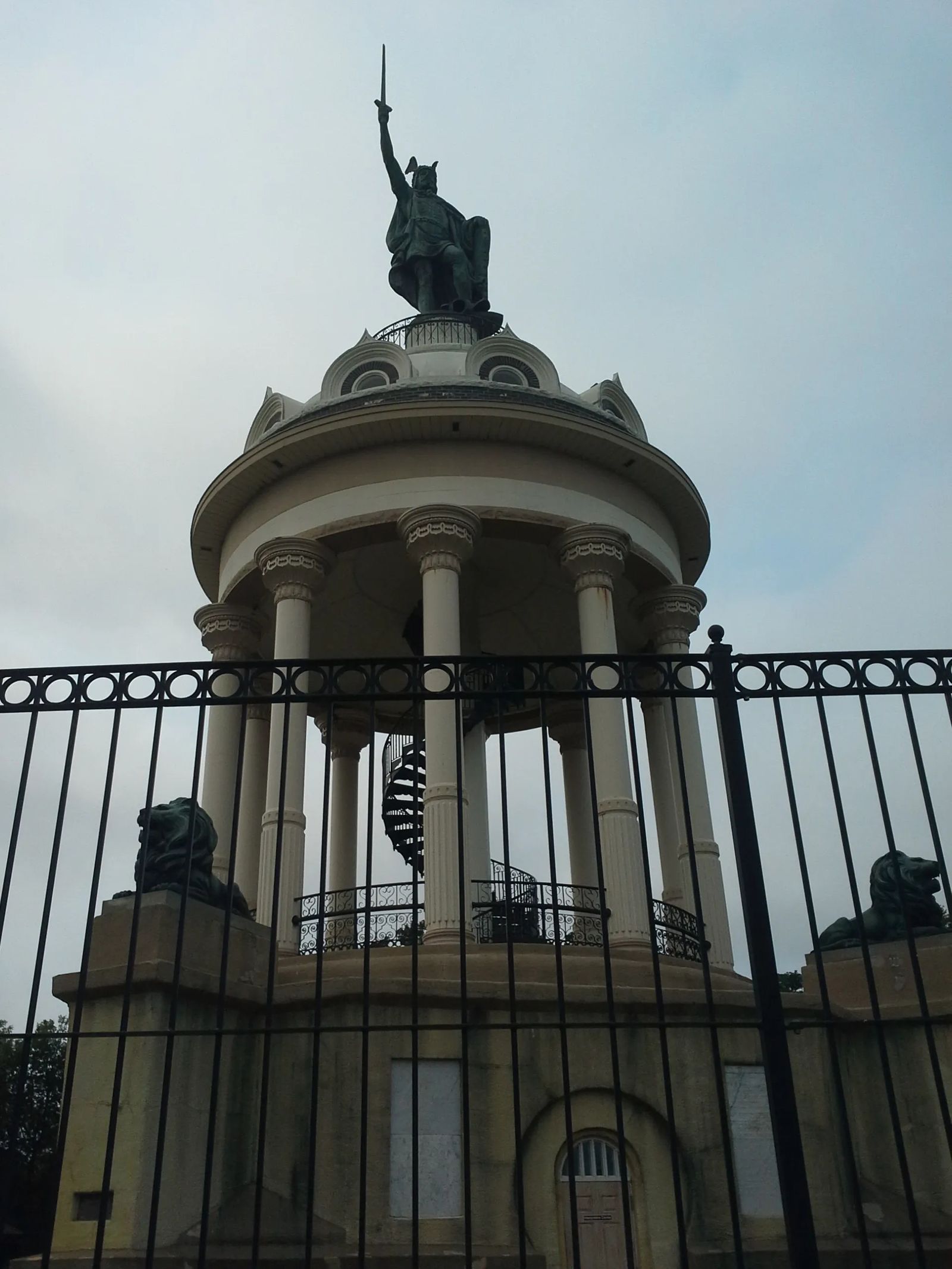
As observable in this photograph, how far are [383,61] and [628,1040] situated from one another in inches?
990

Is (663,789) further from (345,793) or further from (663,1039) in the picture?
(663,1039)

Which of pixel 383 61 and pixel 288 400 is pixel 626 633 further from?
pixel 383 61

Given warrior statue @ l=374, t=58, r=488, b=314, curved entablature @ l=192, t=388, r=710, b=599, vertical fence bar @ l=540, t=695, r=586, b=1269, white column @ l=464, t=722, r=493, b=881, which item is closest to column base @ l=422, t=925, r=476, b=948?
white column @ l=464, t=722, r=493, b=881

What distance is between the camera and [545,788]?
6137mm

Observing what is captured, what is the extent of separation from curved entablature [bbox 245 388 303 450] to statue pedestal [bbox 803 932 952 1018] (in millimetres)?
13824

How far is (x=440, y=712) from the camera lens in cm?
1647

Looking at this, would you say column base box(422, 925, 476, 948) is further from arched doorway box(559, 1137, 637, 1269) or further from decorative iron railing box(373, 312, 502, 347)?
decorative iron railing box(373, 312, 502, 347)

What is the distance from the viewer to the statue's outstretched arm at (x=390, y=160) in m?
26.7

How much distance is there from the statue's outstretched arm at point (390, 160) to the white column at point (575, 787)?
13.4 meters

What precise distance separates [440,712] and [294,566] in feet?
11.4

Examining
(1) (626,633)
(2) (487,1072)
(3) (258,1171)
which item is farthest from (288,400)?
(3) (258,1171)

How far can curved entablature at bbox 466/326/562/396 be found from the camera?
2045 centimetres

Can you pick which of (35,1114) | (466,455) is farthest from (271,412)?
Result: (35,1114)

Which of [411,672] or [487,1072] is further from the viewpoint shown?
A: [487,1072]
